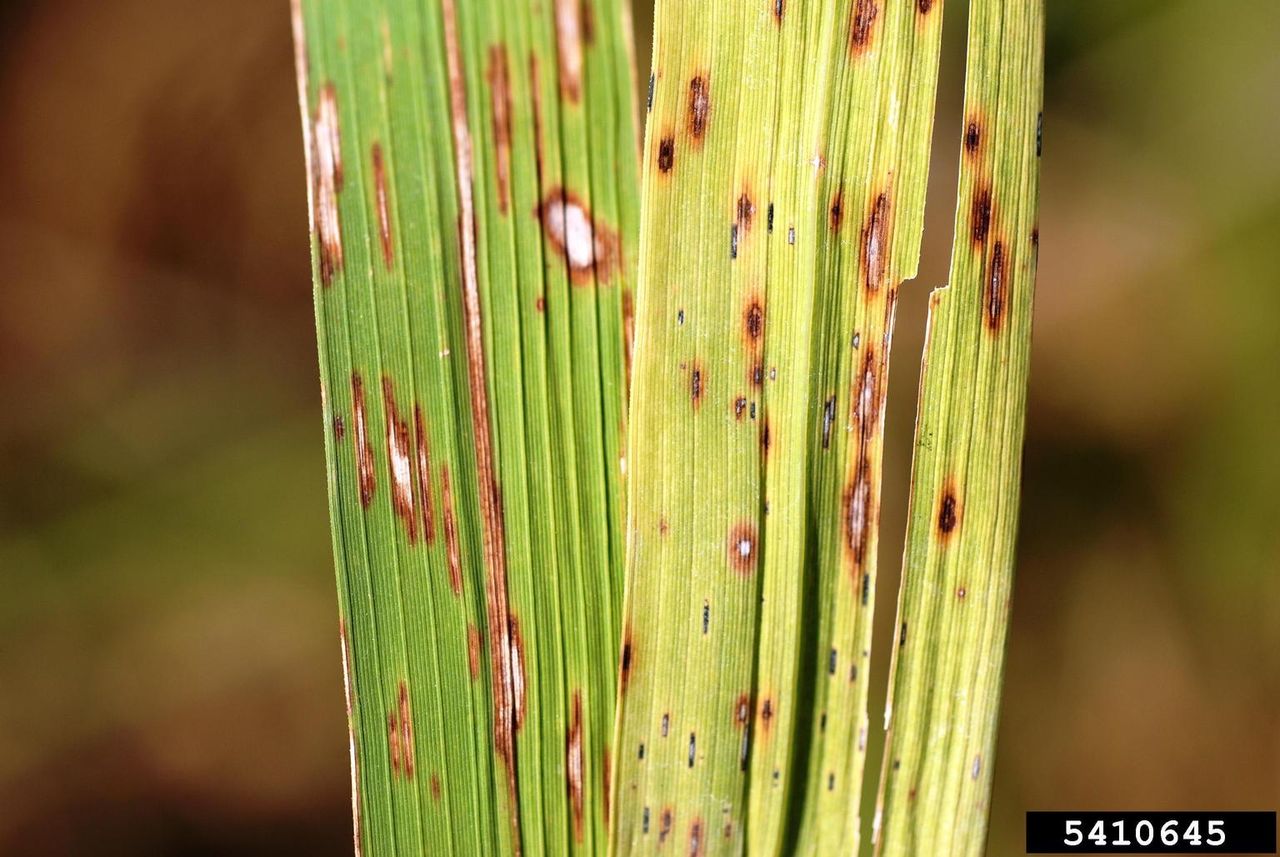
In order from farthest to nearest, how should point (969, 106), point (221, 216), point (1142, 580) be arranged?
1. point (1142, 580)
2. point (221, 216)
3. point (969, 106)

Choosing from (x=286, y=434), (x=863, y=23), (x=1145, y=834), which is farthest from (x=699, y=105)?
(x=1145, y=834)

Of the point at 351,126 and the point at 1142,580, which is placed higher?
the point at 351,126

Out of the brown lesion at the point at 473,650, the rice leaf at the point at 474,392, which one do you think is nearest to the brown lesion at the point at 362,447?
the rice leaf at the point at 474,392

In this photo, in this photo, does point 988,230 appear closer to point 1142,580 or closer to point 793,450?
point 793,450

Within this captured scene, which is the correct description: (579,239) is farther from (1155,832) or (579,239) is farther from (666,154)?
(1155,832)

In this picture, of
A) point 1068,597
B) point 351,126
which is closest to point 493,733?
point 351,126

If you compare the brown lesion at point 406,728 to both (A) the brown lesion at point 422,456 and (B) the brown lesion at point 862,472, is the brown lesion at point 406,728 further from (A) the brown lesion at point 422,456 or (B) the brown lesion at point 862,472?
(B) the brown lesion at point 862,472

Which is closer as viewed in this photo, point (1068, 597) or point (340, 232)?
point (340, 232)
